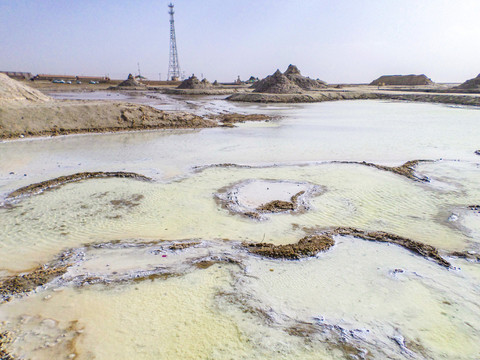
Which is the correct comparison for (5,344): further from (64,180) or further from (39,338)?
(64,180)

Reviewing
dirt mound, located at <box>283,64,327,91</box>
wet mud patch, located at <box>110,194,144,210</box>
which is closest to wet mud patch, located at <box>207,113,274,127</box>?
wet mud patch, located at <box>110,194,144,210</box>

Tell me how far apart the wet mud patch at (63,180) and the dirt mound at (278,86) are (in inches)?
1372

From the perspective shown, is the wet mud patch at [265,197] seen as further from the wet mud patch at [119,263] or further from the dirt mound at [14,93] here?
the dirt mound at [14,93]

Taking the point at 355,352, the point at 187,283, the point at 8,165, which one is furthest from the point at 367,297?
the point at 8,165

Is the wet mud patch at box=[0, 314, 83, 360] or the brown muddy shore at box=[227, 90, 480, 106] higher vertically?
the brown muddy shore at box=[227, 90, 480, 106]

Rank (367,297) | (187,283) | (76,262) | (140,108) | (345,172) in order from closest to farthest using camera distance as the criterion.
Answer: (367,297) → (187,283) → (76,262) → (345,172) → (140,108)

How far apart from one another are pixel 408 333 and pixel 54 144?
553 inches

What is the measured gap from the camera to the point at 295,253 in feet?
16.2

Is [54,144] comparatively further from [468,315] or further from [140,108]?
[468,315]

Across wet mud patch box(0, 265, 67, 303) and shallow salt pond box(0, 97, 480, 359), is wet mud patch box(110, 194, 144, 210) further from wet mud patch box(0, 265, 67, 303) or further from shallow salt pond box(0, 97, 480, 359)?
wet mud patch box(0, 265, 67, 303)

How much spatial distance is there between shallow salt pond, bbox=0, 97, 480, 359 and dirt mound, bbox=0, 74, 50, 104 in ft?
27.4

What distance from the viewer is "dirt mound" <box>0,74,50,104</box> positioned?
16477 mm

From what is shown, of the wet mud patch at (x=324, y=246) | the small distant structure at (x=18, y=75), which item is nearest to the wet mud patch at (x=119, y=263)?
the wet mud patch at (x=324, y=246)

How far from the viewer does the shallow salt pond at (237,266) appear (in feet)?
10.9
